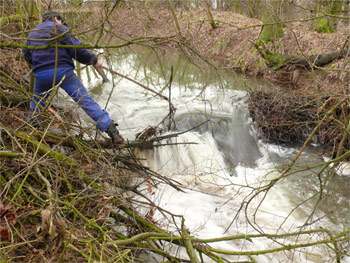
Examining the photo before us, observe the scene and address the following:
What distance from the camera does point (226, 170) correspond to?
6809mm

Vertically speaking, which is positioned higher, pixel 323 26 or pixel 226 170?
pixel 323 26

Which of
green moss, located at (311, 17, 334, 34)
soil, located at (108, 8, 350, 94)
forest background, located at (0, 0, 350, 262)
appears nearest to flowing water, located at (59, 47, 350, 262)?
forest background, located at (0, 0, 350, 262)

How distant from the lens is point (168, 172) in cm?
635

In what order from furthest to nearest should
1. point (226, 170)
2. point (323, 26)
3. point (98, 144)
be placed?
1. point (323, 26)
2. point (226, 170)
3. point (98, 144)

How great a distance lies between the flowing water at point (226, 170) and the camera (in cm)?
464

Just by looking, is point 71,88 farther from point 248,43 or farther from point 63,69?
point 248,43

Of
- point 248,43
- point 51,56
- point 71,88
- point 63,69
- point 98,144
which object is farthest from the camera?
point 248,43

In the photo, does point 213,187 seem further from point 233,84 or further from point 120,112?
point 233,84

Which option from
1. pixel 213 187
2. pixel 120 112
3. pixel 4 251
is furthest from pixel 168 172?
pixel 4 251

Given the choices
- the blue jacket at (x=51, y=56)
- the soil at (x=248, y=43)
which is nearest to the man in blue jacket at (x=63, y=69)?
the blue jacket at (x=51, y=56)

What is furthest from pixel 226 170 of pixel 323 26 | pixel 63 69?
pixel 323 26

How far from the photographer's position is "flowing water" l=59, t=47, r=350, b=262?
4.64 metres

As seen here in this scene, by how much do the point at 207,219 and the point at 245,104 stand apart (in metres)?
4.41

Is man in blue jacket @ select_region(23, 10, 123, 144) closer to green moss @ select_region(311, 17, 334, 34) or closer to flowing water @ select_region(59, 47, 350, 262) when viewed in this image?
flowing water @ select_region(59, 47, 350, 262)
